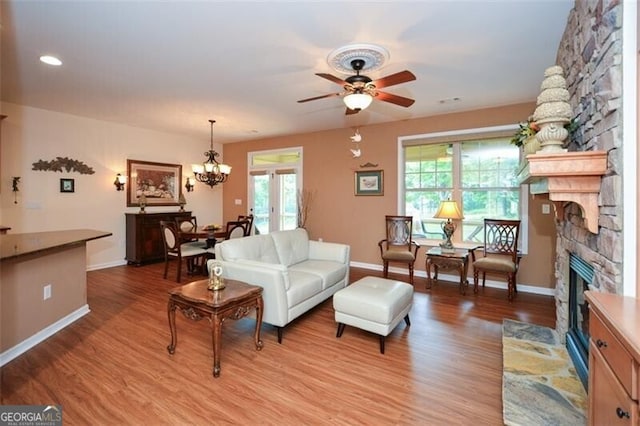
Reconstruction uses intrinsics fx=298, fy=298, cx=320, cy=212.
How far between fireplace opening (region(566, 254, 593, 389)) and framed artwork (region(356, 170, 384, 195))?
3.35 meters

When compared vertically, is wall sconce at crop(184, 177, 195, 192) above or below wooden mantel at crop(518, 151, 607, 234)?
above

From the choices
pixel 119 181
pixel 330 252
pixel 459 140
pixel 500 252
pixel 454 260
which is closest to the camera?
pixel 330 252

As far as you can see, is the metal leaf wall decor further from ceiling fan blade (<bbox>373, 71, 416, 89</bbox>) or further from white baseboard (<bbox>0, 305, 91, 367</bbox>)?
ceiling fan blade (<bbox>373, 71, 416, 89</bbox>)

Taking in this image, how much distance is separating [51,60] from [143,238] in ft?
10.9

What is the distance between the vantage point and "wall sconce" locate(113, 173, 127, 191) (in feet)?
18.3

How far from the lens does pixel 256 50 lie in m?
2.83

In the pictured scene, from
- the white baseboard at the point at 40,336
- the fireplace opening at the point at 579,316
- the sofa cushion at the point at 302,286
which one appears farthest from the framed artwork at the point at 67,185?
the fireplace opening at the point at 579,316

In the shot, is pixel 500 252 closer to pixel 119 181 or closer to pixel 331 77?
pixel 331 77

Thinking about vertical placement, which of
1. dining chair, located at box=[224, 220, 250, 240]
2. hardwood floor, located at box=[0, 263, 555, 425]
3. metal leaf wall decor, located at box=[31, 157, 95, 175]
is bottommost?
hardwood floor, located at box=[0, 263, 555, 425]

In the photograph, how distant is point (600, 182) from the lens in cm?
166

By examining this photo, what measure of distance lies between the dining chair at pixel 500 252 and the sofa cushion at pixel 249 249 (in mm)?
2749

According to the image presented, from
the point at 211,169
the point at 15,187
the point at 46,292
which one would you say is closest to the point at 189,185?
the point at 211,169

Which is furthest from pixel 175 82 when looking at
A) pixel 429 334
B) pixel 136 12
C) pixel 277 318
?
pixel 429 334

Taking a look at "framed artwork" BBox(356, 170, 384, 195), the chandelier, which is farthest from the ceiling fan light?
the chandelier
